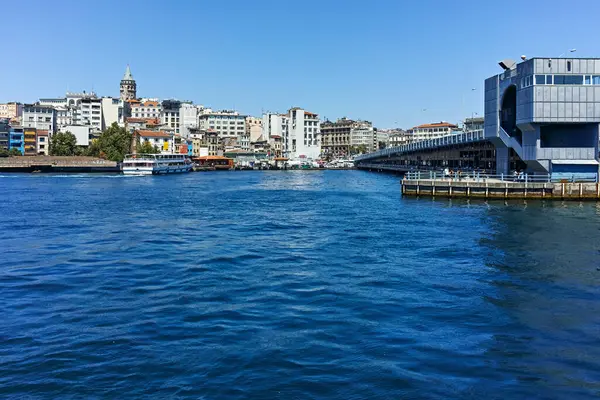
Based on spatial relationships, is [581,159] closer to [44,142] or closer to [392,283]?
[392,283]

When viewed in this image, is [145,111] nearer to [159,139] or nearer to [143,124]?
[143,124]

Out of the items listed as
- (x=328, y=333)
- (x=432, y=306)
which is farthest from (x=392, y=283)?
(x=328, y=333)

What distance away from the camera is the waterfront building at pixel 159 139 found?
13506 centimetres

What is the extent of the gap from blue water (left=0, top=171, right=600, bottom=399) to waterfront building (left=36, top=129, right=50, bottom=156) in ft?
377

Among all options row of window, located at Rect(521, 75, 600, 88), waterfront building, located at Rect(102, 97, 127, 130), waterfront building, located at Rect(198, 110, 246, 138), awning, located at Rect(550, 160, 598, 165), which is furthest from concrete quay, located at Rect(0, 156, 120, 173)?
awning, located at Rect(550, 160, 598, 165)

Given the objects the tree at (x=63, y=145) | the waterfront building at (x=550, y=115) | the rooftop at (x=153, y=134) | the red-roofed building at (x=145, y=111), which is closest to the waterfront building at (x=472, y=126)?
the waterfront building at (x=550, y=115)

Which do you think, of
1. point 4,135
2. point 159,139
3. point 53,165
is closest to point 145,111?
point 159,139

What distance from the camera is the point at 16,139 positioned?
426 feet

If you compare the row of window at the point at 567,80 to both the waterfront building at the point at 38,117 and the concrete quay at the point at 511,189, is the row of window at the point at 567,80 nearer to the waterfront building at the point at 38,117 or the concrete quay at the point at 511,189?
the concrete quay at the point at 511,189

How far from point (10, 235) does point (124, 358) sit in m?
19.4

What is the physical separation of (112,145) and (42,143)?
835 inches

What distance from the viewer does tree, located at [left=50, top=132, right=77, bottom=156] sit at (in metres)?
125

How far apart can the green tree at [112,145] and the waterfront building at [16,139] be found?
50.2 ft

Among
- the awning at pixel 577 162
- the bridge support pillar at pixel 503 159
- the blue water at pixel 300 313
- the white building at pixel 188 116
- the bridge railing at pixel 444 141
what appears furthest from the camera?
the white building at pixel 188 116
